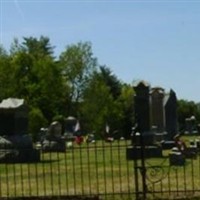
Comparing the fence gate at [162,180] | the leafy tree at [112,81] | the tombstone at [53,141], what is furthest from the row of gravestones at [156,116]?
the leafy tree at [112,81]

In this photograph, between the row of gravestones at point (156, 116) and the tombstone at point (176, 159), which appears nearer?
the tombstone at point (176, 159)

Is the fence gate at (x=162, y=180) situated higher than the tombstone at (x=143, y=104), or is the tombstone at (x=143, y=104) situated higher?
the tombstone at (x=143, y=104)

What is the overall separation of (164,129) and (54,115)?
29243 mm

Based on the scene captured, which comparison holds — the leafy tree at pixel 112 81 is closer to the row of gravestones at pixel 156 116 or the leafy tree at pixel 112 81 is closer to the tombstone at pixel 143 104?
the row of gravestones at pixel 156 116

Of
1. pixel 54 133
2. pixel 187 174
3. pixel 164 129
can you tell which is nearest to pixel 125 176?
pixel 187 174

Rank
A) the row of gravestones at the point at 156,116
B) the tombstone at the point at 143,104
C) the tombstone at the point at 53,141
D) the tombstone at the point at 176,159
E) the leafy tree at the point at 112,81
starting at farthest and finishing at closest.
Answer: the leafy tree at the point at 112,81
the tombstone at the point at 143,104
the tombstone at the point at 53,141
the row of gravestones at the point at 156,116
the tombstone at the point at 176,159

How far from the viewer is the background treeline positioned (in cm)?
6250

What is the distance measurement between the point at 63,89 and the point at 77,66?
8.47m

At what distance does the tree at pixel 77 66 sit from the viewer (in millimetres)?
75562

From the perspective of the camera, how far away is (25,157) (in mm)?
22766

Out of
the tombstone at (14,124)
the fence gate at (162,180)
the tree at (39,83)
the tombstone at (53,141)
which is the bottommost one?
the fence gate at (162,180)

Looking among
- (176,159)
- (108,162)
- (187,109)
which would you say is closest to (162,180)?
(176,159)

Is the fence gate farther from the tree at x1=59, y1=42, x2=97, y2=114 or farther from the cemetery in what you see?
the tree at x1=59, y1=42, x2=97, y2=114

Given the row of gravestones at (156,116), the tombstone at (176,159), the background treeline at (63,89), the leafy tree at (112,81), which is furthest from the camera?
the leafy tree at (112,81)
